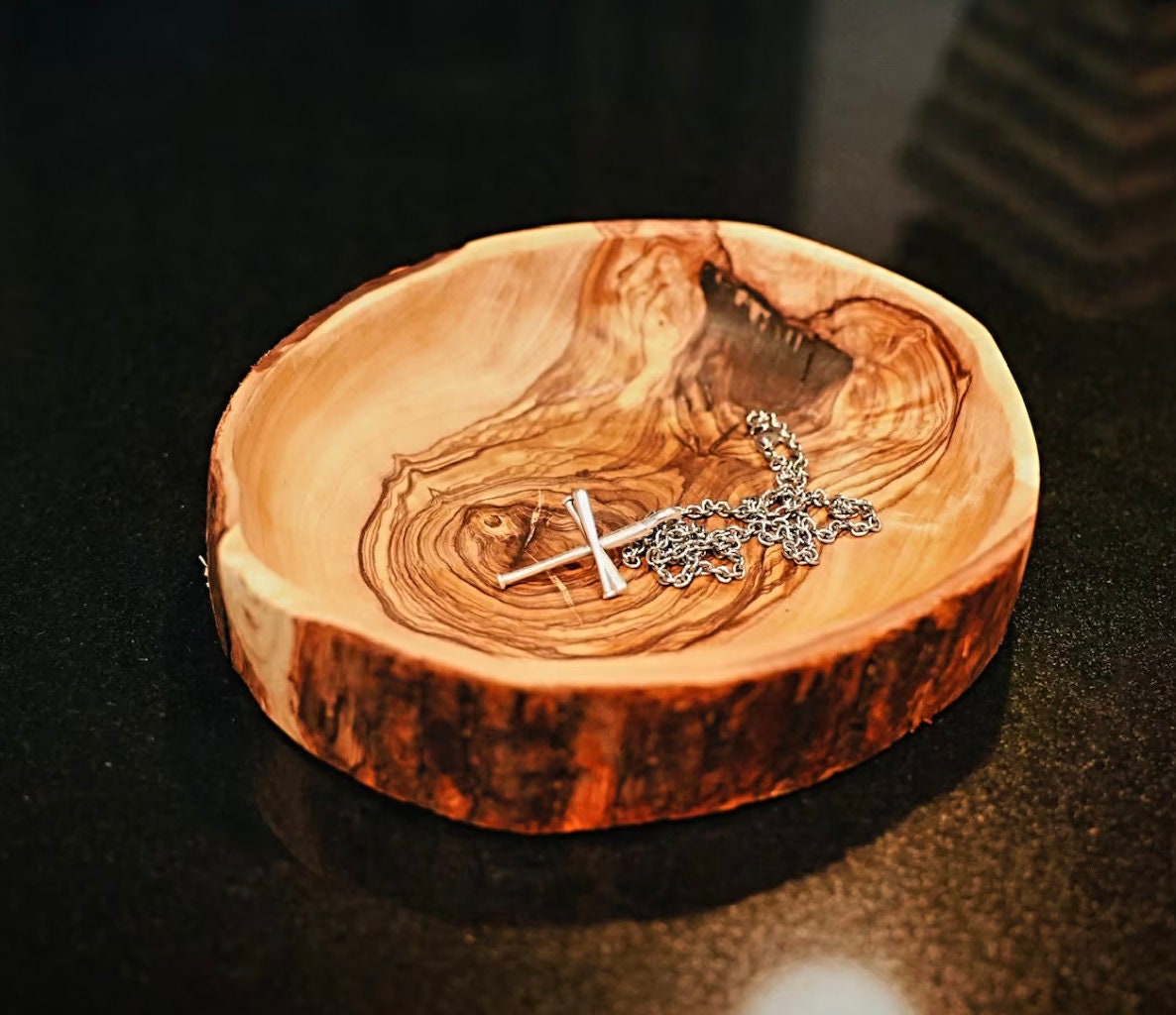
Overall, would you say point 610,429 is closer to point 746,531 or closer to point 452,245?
point 746,531

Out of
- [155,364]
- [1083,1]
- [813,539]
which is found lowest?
[155,364]

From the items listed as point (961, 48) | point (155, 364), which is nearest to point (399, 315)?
point (155, 364)

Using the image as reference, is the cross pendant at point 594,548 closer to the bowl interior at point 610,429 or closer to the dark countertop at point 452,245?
the bowl interior at point 610,429

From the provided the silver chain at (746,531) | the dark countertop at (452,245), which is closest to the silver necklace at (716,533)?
the silver chain at (746,531)

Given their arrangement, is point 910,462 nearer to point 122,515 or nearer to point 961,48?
point 122,515

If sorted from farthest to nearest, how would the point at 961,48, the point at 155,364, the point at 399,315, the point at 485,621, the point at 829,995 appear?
the point at 961,48
the point at 155,364
the point at 399,315
the point at 485,621
the point at 829,995

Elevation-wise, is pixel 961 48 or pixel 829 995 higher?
pixel 961 48

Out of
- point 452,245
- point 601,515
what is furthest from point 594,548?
point 452,245
